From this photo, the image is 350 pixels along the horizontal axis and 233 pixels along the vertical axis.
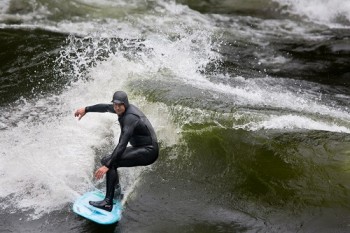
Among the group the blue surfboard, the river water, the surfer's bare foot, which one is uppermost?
the river water

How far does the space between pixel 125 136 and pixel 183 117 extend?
283cm

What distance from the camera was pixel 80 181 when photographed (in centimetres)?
820

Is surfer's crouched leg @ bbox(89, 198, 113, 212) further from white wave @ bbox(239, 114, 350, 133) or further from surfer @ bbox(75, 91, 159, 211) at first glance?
white wave @ bbox(239, 114, 350, 133)

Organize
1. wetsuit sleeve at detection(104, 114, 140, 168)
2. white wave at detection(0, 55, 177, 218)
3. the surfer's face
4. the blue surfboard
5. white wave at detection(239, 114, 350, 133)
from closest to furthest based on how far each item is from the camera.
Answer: wetsuit sleeve at detection(104, 114, 140, 168), the surfer's face, the blue surfboard, white wave at detection(0, 55, 177, 218), white wave at detection(239, 114, 350, 133)

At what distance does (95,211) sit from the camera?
24.1 feet

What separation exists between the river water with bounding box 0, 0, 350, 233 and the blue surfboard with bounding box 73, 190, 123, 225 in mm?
181

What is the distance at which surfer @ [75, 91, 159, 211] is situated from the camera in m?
6.90

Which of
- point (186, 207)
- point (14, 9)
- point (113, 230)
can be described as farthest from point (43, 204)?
point (14, 9)

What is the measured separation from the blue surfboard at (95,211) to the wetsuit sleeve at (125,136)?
0.97 meters

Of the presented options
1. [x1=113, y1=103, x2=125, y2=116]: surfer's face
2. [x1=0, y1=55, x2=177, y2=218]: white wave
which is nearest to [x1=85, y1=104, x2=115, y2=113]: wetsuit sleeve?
[x1=113, y1=103, x2=125, y2=116]: surfer's face

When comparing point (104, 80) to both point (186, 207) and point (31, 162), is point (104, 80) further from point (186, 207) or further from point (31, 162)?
point (186, 207)

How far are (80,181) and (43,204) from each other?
79 cm

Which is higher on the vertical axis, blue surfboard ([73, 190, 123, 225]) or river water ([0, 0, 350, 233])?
river water ([0, 0, 350, 233])

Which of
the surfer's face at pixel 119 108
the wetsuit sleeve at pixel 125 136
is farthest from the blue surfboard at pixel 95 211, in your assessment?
the surfer's face at pixel 119 108
